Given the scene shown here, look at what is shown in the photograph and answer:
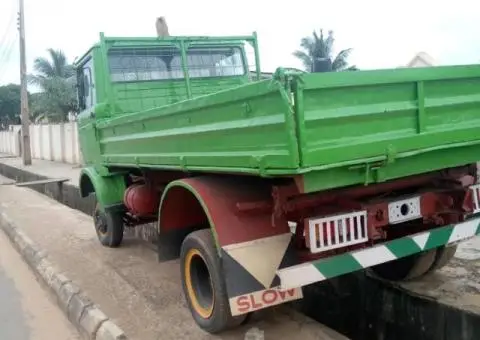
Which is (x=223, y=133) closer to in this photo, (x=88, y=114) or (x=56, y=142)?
(x=88, y=114)

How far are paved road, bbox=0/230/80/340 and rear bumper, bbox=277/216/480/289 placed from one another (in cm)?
214

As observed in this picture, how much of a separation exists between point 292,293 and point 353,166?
0.99 meters

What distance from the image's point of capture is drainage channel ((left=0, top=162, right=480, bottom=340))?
4.15 metres

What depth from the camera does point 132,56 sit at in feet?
20.5

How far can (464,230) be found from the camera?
12.5 feet

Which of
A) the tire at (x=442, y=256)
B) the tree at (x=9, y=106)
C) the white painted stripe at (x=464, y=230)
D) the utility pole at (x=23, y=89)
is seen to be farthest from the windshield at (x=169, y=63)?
the tree at (x=9, y=106)

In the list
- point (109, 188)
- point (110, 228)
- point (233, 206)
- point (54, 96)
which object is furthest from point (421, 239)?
point (54, 96)

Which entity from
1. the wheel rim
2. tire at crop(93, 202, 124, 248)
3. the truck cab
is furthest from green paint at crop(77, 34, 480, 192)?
tire at crop(93, 202, 124, 248)

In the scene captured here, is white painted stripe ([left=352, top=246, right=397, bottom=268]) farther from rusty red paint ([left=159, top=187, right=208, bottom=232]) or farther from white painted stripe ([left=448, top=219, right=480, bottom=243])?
rusty red paint ([left=159, top=187, right=208, bottom=232])

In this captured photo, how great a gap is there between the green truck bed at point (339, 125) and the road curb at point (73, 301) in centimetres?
139

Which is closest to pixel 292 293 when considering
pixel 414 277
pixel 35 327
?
pixel 414 277

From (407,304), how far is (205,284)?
176cm

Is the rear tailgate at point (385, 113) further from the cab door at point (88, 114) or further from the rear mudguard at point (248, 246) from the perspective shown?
the cab door at point (88, 114)

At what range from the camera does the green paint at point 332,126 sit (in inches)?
111
